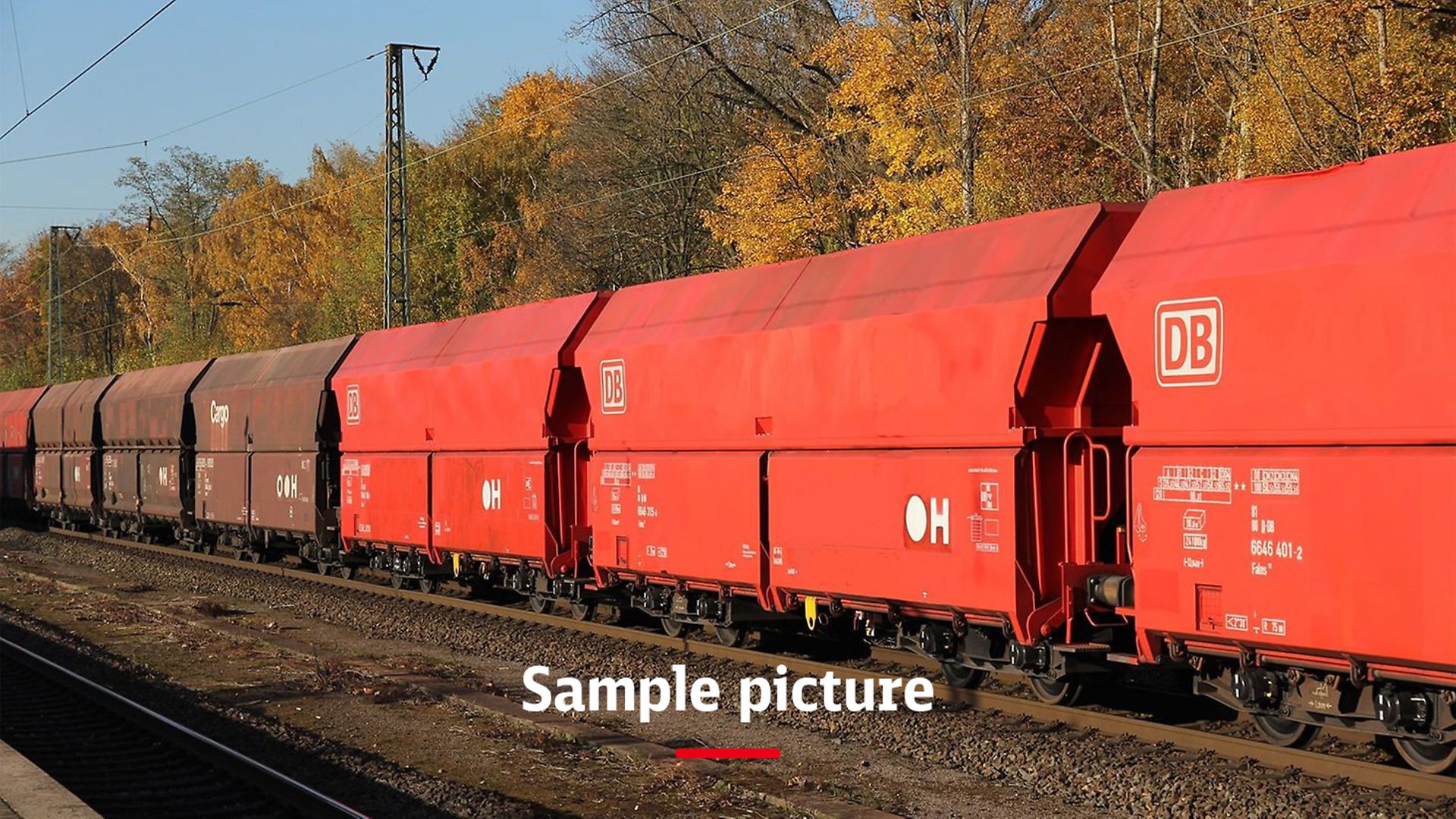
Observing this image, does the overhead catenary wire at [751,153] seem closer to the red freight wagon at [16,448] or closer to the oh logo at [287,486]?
the oh logo at [287,486]

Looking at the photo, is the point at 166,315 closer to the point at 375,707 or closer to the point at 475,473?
the point at 475,473

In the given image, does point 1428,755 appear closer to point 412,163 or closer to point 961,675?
point 961,675

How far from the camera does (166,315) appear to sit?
4163 inches

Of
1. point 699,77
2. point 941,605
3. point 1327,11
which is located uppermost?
point 699,77

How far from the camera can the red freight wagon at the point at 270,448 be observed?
2670 cm

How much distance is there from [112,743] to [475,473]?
28.9 ft

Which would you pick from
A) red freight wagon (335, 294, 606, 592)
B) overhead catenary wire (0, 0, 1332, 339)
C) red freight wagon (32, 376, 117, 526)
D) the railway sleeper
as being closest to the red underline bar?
the railway sleeper

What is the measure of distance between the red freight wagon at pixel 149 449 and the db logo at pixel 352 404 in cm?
947

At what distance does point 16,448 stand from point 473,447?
35.9 m

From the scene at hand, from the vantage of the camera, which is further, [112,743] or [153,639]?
[153,639]

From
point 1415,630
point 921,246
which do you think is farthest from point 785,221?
point 1415,630

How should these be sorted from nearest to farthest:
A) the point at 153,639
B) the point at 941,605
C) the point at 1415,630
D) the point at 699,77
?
1. the point at 1415,630
2. the point at 941,605
3. the point at 153,639
4. the point at 699,77

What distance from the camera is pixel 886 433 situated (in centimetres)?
1304

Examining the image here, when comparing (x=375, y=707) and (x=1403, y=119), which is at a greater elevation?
(x=1403, y=119)
